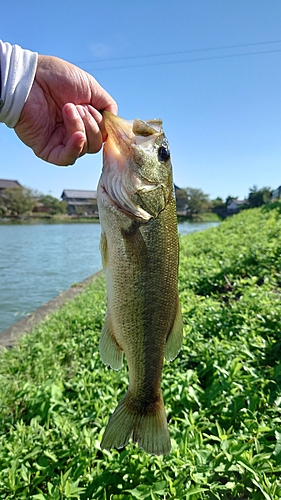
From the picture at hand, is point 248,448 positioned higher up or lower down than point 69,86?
lower down

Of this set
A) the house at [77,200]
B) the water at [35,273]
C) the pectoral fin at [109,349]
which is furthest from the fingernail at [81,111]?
the house at [77,200]

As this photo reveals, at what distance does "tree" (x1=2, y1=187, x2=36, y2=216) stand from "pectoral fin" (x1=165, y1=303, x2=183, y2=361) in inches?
2146

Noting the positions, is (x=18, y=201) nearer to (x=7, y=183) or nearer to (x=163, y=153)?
(x=7, y=183)

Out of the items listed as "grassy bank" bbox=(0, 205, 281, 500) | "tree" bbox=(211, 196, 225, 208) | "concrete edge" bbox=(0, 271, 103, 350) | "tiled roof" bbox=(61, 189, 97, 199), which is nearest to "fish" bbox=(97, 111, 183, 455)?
"grassy bank" bbox=(0, 205, 281, 500)

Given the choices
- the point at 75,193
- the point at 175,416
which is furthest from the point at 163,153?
the point at 75,193

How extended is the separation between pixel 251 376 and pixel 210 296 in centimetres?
302

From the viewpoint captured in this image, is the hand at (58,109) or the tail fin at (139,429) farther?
the hand at (58,109)

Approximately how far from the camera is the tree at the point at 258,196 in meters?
68.3

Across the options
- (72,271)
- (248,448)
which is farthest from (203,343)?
(72,271)

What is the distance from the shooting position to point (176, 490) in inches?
88.1

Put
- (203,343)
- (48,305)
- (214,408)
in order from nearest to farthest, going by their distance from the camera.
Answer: (214,408) → (203,343) → (48,305)

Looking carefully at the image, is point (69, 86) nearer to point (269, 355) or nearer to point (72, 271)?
point (269, 355)

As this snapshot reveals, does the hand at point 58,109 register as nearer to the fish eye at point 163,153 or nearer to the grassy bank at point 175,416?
the fish eye at point 163,153

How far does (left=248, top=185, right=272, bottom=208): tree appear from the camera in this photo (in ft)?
224
